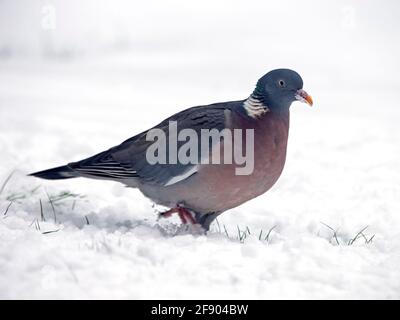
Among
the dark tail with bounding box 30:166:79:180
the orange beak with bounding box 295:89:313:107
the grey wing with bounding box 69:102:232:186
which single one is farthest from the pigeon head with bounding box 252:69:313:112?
the dark tail with bounding box 30:166:79:180

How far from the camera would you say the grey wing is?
398 cm

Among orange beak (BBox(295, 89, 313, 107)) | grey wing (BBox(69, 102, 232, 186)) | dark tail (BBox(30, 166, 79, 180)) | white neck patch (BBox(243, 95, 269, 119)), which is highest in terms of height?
orange beak (BBox(295, 89, 313, 107))

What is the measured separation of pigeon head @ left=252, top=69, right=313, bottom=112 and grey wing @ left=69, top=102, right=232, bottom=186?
26 cm

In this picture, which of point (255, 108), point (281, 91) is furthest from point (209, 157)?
point (281, 91)

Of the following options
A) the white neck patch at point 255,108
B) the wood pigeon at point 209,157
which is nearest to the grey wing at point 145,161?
the wood pigeon at point 209,157

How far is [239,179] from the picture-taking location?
12.6ft

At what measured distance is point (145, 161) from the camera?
13.6ft

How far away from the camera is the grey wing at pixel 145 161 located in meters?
3.98

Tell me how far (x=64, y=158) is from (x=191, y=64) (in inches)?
305

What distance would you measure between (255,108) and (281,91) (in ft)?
0.73

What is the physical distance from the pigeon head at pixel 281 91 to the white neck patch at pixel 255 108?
0.11 ft

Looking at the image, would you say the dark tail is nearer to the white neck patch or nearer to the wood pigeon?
the wood pigeon

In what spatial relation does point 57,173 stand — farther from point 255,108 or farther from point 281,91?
point 281,91

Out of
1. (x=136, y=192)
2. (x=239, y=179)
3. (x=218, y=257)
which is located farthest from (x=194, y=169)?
(x=136, y=192)
